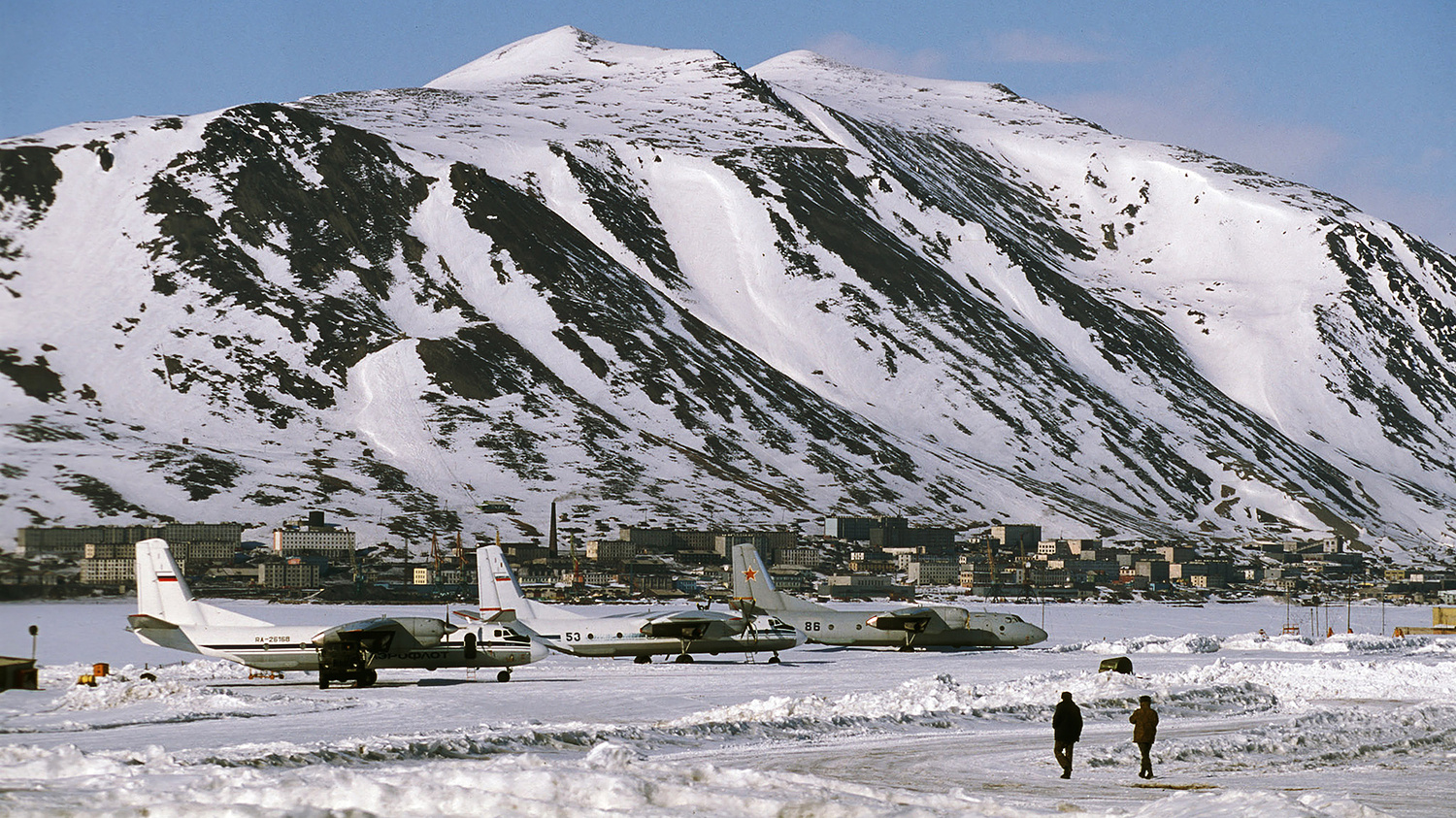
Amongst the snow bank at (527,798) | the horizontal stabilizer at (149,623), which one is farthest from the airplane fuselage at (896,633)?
the snow bank at (527,798)

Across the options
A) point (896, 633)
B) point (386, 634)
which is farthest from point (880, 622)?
point (386, 634)

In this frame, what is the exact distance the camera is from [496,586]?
7356 cm

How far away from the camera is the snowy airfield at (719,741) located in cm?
2405

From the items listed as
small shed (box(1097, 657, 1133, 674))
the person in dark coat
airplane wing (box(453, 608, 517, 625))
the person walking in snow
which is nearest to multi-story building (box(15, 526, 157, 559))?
the person in dark coat

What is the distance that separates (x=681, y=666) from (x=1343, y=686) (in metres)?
28.8

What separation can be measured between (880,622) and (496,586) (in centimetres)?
2210

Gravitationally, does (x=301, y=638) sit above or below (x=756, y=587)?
below

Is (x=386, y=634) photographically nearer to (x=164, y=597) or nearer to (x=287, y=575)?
(x=164, y=597)

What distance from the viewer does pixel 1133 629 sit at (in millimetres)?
121562

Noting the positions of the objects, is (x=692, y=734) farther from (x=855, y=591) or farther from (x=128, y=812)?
(x=855, y=591)

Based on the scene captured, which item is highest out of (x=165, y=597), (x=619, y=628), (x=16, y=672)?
(x=16, y=672)

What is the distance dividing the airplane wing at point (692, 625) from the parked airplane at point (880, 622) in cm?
611

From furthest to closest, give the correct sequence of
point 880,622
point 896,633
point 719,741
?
point 896,633 → point 880,622 → point 719,741

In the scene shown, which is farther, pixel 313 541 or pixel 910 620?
pixel 313 541
